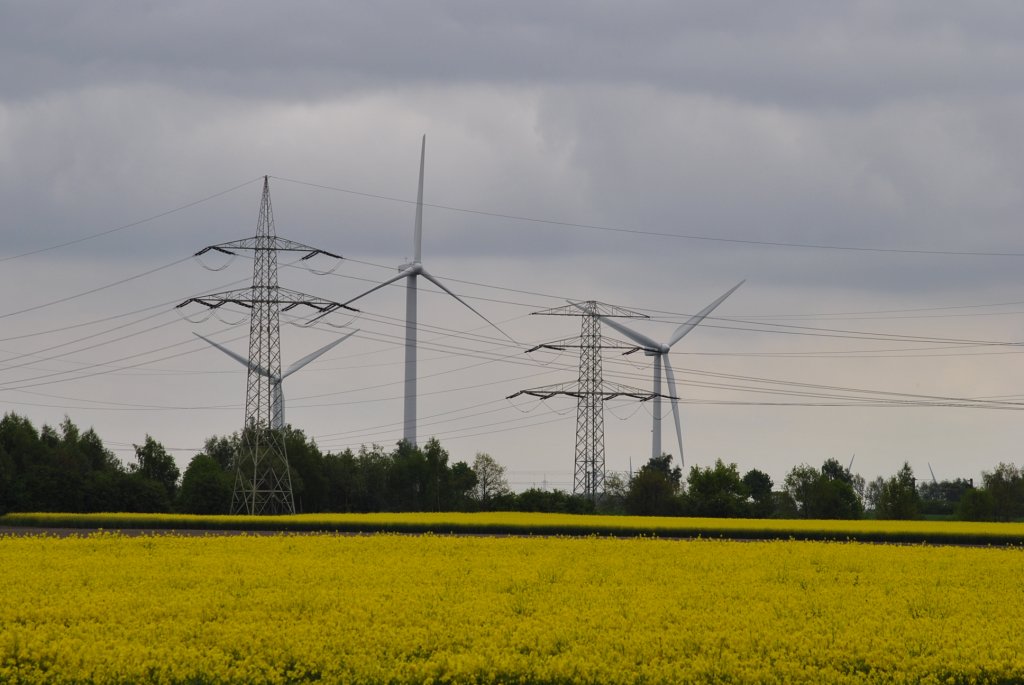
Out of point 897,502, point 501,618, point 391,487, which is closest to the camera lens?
point 501,618

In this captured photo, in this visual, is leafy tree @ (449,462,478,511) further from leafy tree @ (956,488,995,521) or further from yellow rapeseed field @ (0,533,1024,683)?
yellow rapeseed field @ (0,533,1024,683)

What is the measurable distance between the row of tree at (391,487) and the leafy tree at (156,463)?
0.35 feet

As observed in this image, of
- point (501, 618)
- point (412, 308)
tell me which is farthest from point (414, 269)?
point (501, 618)

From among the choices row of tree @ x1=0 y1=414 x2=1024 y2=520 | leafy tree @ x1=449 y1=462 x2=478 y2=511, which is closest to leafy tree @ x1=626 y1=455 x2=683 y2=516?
row of tree @ x1=0 y1=414 x2=1024 y2=520

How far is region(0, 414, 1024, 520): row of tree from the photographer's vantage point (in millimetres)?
109000

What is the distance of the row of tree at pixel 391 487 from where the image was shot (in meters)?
109

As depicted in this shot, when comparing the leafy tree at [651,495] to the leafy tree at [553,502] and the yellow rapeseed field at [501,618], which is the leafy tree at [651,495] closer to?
the leafy tree at [553,502]

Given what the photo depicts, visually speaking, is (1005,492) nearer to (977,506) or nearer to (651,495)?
(977,506)

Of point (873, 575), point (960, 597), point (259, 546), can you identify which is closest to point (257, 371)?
point (259, 546)

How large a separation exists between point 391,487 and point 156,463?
2625 cm

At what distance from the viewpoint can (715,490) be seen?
428 ft

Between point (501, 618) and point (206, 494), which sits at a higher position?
point (206, 494)

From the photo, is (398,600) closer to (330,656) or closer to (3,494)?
(330,656)

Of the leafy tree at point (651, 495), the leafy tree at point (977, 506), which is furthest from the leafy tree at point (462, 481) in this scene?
the leafy tree at point (977, 506)
